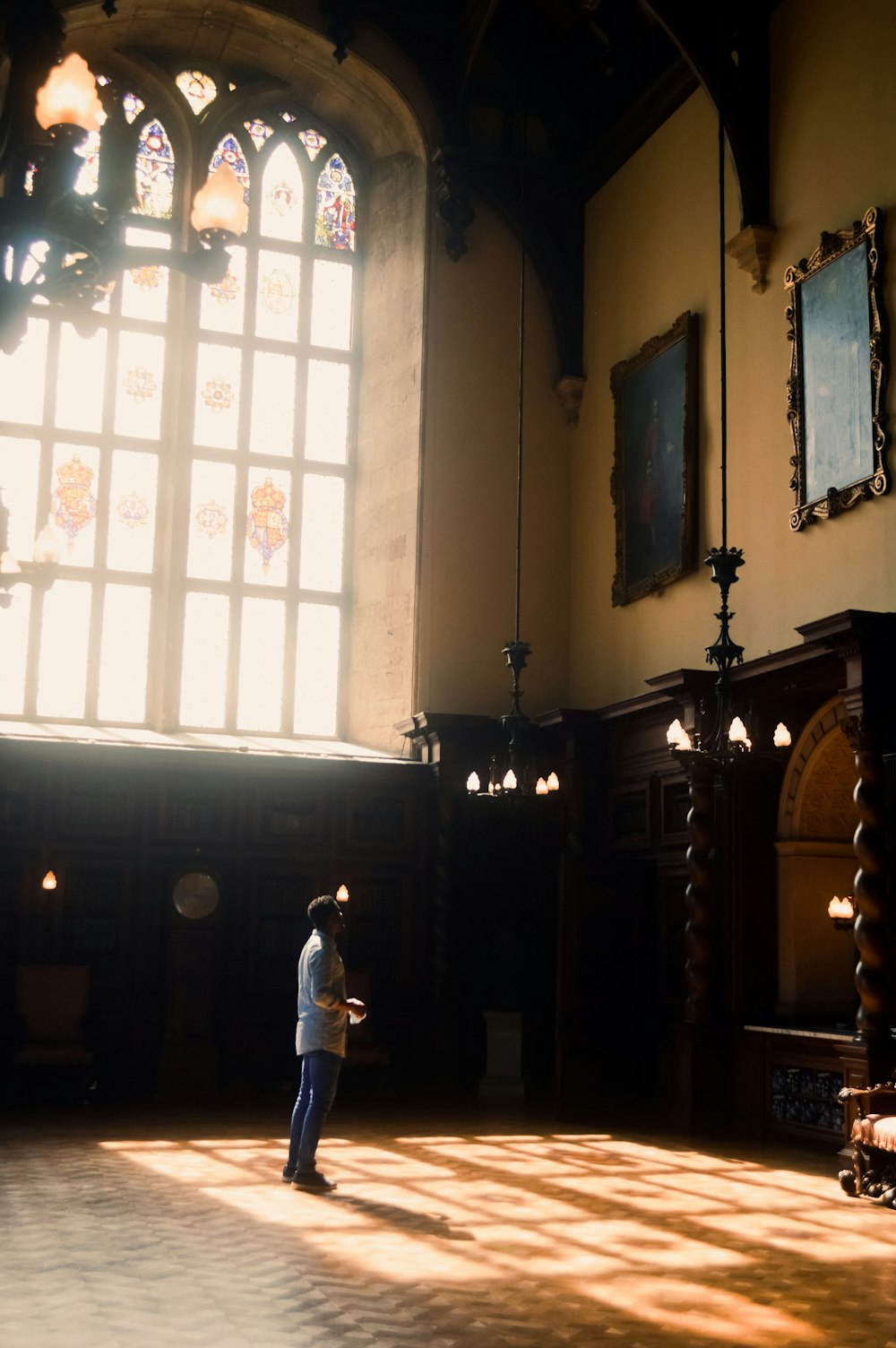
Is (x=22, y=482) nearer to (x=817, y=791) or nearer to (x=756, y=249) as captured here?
(x=756, y=249)

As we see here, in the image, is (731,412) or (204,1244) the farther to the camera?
(731,412)

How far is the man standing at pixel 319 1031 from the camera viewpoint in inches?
278

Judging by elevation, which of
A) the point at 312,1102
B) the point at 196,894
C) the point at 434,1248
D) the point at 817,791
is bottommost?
the point at 434,1248

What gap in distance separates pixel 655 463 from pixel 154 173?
5.60 meters

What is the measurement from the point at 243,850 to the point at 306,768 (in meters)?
0.87

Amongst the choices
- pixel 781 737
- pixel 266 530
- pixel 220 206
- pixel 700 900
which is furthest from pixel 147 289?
pixel 220 206

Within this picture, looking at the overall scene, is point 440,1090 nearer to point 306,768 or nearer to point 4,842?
point 306,768

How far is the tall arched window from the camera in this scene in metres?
12.9

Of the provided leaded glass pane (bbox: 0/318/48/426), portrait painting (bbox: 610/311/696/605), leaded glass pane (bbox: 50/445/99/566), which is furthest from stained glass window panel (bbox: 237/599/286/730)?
portrait painting (bbox: 610/311/696/605)

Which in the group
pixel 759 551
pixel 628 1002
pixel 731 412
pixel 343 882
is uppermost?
pixel 731 412

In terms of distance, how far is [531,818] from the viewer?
1267cm

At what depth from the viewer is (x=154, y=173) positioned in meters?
13.7

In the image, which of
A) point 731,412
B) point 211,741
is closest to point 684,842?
point 731,412

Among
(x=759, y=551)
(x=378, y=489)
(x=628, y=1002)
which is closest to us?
(x=759, y=551)
